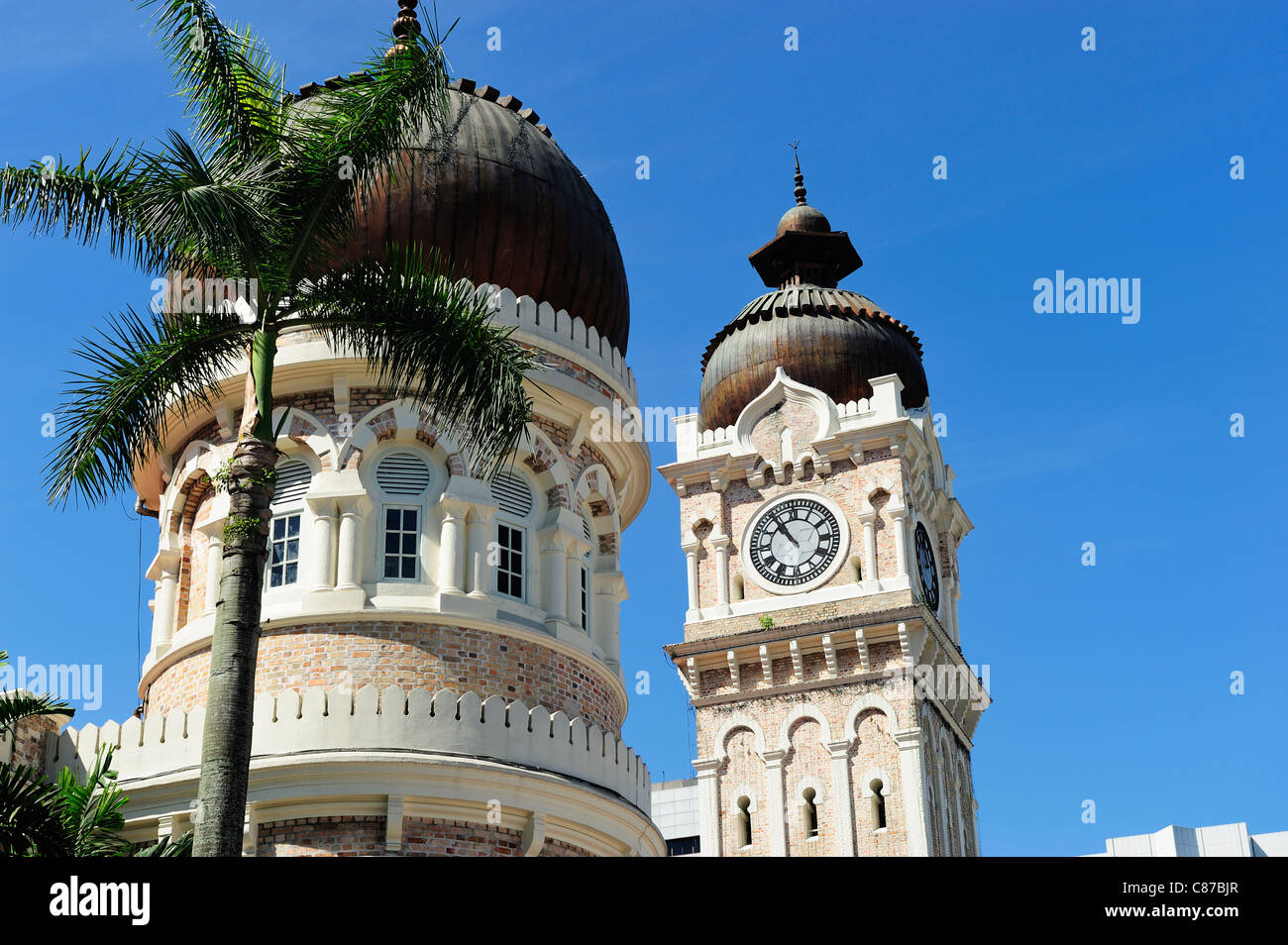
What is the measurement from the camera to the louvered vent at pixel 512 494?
77.1 feet

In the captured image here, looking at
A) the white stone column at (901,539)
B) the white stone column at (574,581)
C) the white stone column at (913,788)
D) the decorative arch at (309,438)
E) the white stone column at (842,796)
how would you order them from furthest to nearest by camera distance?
the white stone column at (901,539)
the white stone column at (842,796)
the white stone column at (913,788)
the white stone column at (574,581)
the decorative arch at (309,438)

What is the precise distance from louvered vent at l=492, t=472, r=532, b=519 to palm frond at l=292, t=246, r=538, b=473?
261 inches

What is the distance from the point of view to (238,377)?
23.0 metres

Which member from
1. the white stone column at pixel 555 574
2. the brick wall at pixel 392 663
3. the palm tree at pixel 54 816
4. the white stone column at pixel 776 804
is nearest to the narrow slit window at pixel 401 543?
the brick wall at pixel 392 663

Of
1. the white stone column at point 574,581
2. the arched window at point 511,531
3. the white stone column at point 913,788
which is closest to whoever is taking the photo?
the arched window at point 511,531

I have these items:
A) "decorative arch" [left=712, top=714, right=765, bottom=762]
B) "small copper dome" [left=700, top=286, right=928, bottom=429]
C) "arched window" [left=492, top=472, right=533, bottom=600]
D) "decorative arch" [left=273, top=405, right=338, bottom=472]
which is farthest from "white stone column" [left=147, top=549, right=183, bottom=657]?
"small copper dome" [left=700, top=286, right=928, bottom=429]

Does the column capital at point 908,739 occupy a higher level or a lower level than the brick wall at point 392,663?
higher

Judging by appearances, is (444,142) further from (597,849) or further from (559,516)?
(597,849)

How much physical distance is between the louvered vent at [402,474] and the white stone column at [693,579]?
33.3m

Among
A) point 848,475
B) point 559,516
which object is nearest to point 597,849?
point 559,516

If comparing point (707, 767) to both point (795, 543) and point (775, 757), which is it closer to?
point (775, 757)

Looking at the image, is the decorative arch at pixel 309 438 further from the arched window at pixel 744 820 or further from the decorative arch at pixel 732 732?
the decorative arch at pixel 732 732

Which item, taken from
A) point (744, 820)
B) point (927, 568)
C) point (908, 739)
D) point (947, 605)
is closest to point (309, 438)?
point (908, 739)

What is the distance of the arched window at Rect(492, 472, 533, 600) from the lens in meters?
23.1
